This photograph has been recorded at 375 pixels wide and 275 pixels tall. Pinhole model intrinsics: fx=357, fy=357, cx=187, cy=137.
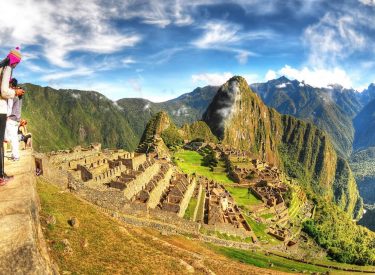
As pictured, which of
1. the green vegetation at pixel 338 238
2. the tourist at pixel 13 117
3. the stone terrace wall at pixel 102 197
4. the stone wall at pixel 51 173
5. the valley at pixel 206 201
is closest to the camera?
the tourist at pixel 13 117

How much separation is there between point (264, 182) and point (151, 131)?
9613 centimetres

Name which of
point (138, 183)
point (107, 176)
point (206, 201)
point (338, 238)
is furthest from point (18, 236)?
point (338, 238)

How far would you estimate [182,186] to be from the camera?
5738 centimetres

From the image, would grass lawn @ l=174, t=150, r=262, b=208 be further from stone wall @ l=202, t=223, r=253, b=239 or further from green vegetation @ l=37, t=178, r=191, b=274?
green vegetation @ l=37, t=178, r=191, b=274

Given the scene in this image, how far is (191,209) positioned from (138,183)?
974 centimetres

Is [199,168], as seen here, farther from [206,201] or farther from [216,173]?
[206,201]

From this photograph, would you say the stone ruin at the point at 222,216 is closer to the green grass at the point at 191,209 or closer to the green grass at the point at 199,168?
the green grass at the point at 191,209

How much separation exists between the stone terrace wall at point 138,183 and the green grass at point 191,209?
23.3 ft

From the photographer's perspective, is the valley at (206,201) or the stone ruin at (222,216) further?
the stone ruin at (222,216)

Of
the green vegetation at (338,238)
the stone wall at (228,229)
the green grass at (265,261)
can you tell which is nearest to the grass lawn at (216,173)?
the green vegetation at (338,238)

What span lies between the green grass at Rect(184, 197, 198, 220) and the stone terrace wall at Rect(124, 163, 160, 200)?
7094 mm

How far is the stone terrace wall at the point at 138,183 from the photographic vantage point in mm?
41344

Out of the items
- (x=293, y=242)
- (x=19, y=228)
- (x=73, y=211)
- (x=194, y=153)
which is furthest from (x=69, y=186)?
(x=194, y=153)

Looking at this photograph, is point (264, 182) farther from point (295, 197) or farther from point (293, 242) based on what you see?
point (293, 242)
